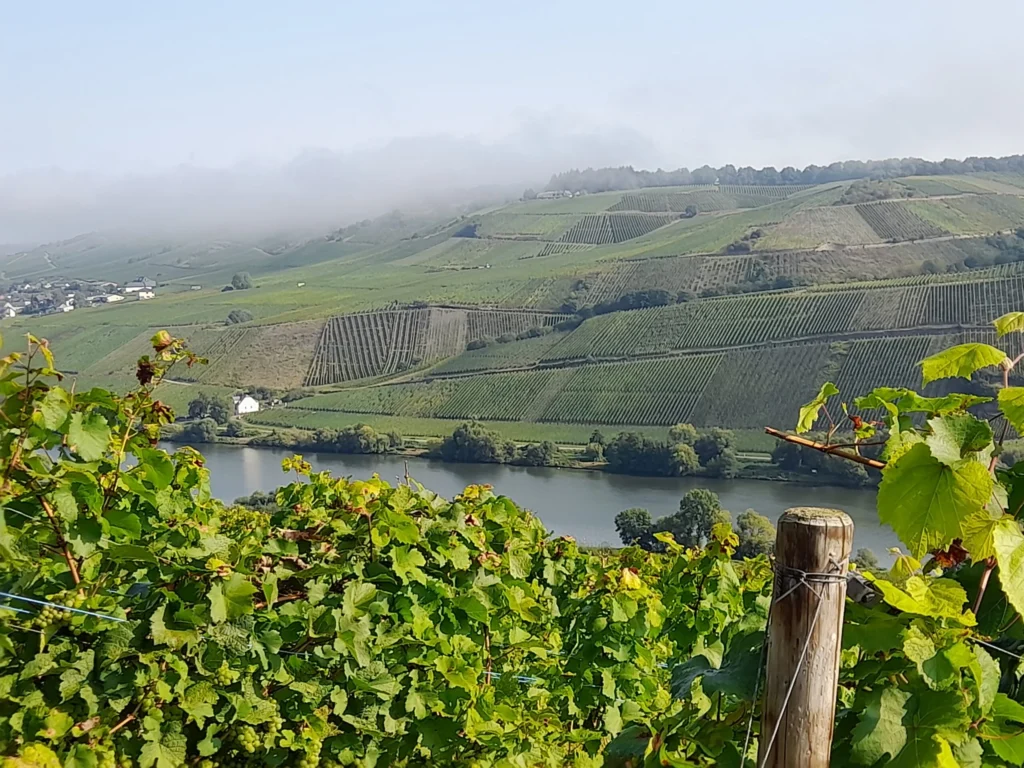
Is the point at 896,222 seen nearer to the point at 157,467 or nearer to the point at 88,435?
the point at 157,467

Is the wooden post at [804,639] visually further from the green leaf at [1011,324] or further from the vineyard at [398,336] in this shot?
the vineyard at [398,336]

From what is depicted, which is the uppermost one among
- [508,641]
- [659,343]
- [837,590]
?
[837,590]

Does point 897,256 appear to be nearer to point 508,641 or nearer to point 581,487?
point 581,487

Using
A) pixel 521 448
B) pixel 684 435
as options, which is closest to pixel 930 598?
A: pixel 684 435

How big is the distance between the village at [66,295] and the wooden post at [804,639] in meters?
111

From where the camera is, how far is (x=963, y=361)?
1.67m

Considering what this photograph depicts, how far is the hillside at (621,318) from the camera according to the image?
59.1 metres

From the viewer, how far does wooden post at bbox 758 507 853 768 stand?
147 cm

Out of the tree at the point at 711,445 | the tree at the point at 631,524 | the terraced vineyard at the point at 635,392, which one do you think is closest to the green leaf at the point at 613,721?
the tree at the point at 631,524

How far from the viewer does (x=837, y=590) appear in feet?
4.86

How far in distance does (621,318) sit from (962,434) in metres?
73.6

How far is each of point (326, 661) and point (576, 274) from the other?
9189 cm

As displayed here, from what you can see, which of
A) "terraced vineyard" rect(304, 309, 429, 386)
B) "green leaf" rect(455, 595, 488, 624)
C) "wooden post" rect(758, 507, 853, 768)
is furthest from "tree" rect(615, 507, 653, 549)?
"terraced vineyard" rect(304, 309, 429, 386)

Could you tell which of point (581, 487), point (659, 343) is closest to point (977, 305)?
point (659, 343)
